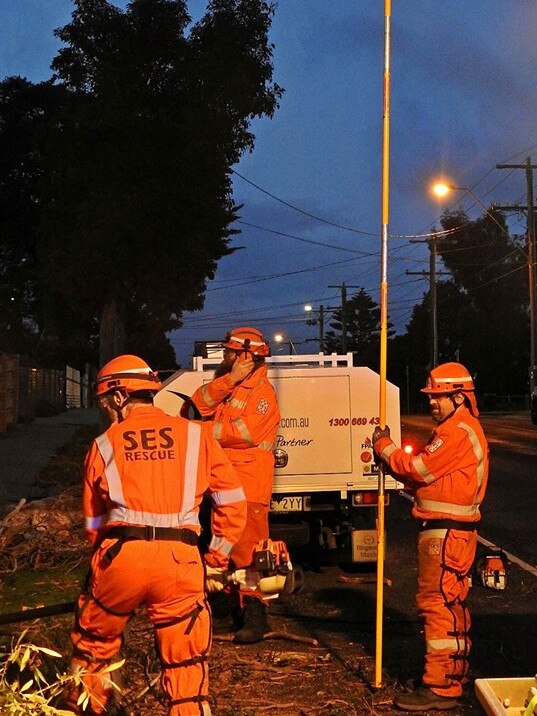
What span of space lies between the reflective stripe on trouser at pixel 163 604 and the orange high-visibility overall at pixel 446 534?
Answer: 176 cm

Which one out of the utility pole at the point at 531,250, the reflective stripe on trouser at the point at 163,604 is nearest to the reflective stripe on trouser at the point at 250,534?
the reflective stripe on trouser at the point at 163,604

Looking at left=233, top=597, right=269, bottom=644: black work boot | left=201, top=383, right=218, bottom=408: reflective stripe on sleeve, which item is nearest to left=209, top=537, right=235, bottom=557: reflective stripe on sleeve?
left=233, top=597, right=269, bottom=644: black work boot

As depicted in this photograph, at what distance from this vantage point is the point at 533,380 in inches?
1623

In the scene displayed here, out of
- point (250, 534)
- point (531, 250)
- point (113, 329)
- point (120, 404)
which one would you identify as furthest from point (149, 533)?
point (531, 250)

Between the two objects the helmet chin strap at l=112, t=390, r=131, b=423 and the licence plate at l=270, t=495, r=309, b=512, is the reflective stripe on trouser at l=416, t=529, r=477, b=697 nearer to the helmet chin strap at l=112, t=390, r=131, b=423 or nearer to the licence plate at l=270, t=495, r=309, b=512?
the helmet chin strap at l=112, t=390, r=131, b=423

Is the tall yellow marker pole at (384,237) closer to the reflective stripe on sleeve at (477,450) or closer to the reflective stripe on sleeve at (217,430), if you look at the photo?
the reflective stripe on sleeve at (477,450)

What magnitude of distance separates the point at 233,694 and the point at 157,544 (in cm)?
218

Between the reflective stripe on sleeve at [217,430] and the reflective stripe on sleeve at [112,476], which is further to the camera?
the reflective stripe on sleeve at [217,430]

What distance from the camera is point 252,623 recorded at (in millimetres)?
6840

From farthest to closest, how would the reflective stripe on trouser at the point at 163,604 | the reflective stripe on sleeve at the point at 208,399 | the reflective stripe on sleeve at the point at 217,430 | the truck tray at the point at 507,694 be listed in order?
1. the reflective stripe on sleeve at the point at 208,399
2. the reflective stripe on sleeve at the point at 217,430
3. the reflective stripe on trouser at the point at 163,604
4. the truck tray at the point at 507,694

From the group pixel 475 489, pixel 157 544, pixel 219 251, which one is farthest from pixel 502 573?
pixel 219 251

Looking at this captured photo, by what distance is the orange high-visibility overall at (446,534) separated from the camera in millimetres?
5352

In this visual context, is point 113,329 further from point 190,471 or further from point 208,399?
point 190,471

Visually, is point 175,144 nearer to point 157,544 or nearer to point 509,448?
point 509,448
